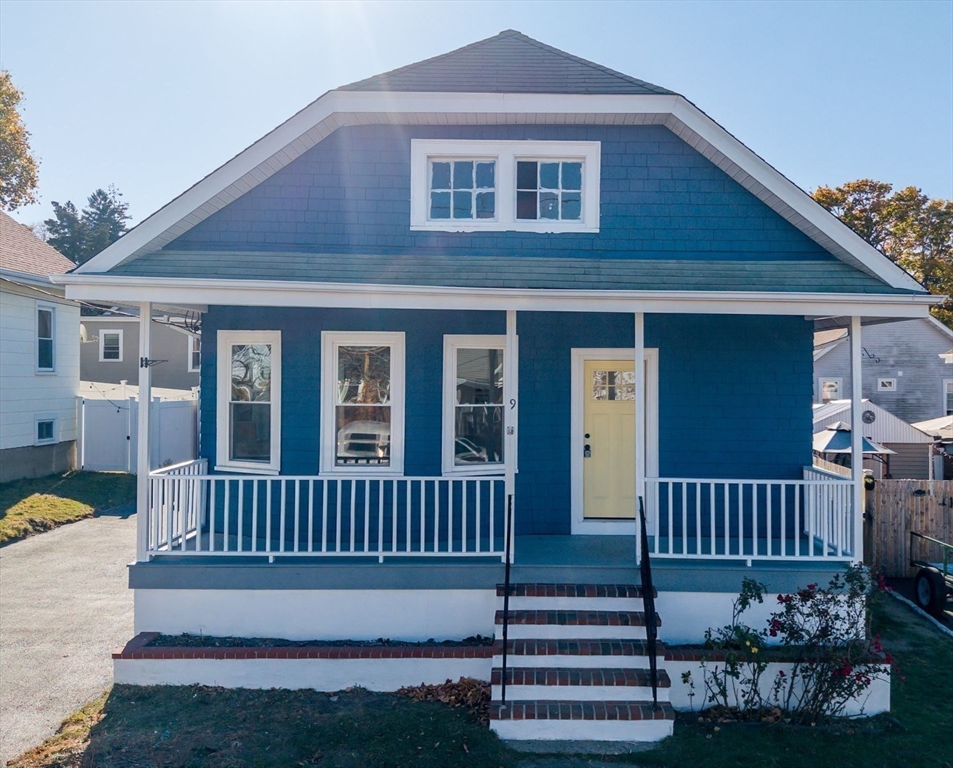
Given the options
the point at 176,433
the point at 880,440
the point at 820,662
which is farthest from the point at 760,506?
the point at 176,433

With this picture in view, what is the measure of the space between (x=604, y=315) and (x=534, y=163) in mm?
2015

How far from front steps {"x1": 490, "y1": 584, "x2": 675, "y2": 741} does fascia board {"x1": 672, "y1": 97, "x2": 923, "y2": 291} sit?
14.9 feet

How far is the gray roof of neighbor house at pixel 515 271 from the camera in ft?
24.6

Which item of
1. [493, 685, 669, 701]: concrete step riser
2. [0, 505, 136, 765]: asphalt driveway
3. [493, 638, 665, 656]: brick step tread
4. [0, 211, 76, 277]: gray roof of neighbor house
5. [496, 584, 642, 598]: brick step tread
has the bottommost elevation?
[0, 505, 136, 765]: asphalt driveway

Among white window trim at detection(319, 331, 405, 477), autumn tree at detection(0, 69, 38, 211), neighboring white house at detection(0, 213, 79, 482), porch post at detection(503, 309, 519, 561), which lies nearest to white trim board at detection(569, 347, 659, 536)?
porch post at detection(503, 309, 519, 561)

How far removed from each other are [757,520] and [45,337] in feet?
50.4

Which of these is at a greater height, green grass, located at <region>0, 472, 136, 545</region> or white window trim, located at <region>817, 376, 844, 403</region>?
white window trim, located at <region>817, 376, 844, 403</region>

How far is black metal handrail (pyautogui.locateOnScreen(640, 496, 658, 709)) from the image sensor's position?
19.8ft

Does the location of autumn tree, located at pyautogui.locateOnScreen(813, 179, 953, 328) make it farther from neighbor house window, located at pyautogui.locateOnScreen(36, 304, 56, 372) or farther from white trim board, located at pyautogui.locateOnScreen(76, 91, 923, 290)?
neighbor house window, located at pyautogui.locateOnScreen(36, 304, 56, 372)

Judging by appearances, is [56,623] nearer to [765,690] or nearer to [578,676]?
[578,676]

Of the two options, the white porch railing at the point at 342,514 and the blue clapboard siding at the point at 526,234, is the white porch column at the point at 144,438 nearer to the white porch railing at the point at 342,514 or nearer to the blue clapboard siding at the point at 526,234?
the white porch railing at the point at 342,514

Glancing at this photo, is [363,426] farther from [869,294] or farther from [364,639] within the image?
[869,294]

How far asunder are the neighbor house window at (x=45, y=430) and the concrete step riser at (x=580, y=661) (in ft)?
45.0

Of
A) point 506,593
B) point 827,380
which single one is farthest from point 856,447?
point 827,380
